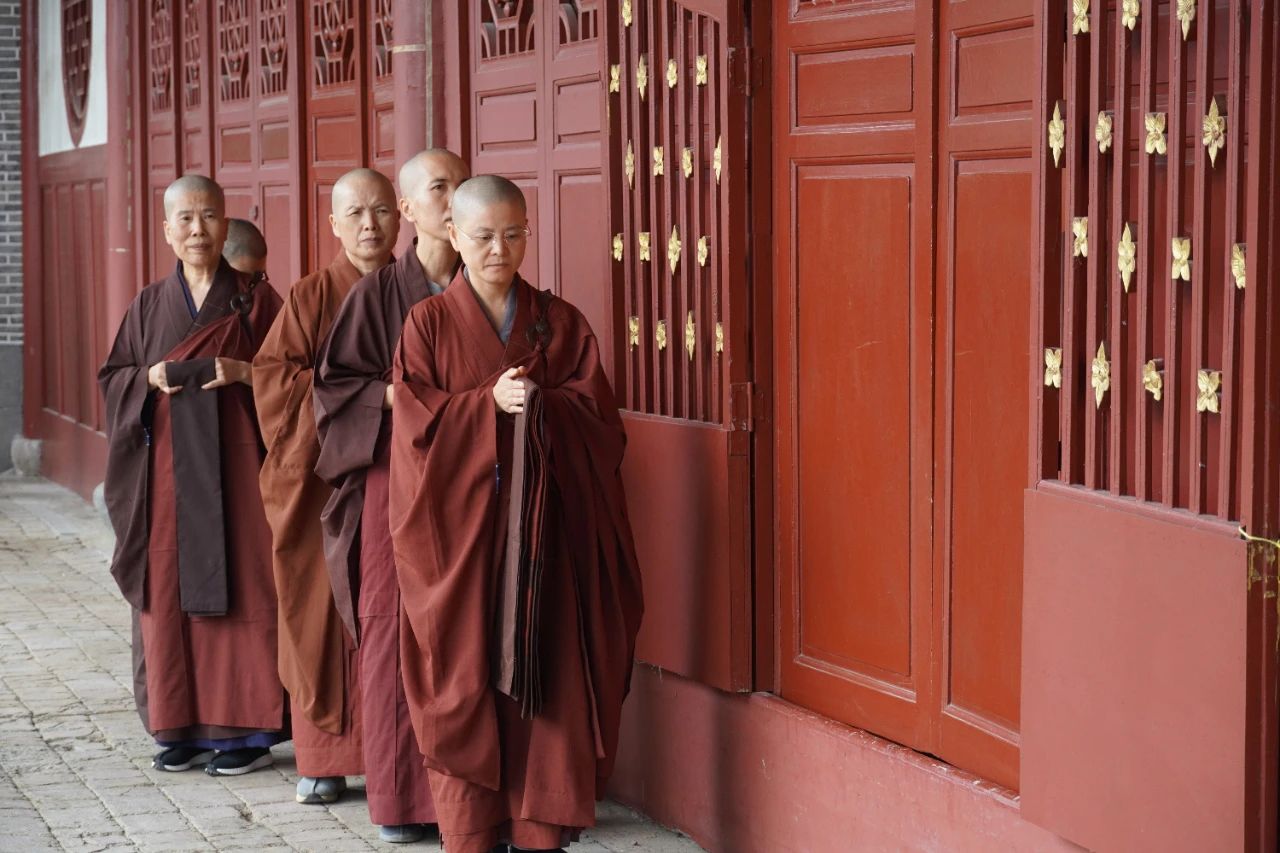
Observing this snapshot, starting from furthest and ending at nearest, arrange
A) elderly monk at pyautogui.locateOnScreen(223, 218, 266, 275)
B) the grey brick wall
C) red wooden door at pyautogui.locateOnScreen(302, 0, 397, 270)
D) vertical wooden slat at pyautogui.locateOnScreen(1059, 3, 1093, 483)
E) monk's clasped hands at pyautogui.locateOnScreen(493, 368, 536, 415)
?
the grey brick wall < red wooden door at pyautogui.locateOnScreen(302, 0, 397, 270) < elderly monk at pyautogui.locateOnScreen(223, 218, 266, 275) < monk's clasped hands at pyautogui.locateOnScreen(493, 368, 536, 415) < vertical wooden slat at pyautogui.locateOnScreen(1059, 3, 1093, 483)

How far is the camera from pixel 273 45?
8812mm

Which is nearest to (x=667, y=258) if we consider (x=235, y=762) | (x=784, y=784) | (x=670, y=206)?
(x=670, y=206)

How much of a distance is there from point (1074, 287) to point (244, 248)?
3586 mm

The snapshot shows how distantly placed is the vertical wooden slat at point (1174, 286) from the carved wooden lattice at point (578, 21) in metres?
2.54

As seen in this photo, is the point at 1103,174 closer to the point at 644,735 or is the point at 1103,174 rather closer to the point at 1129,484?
the point at 1129,484

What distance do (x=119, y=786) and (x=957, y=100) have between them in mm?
3310

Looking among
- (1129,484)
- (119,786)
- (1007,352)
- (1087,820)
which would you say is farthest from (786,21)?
(119,786)

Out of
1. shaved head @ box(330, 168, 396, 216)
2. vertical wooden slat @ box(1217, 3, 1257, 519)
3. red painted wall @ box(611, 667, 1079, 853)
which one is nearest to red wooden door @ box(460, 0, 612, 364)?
shaved head @ box(330, 168, 396, 216)

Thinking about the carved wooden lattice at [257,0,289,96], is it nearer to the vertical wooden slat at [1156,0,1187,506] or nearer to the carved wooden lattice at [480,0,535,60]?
the carved wooden lattice at [480,0,535,60]

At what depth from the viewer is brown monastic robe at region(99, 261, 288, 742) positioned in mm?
5828

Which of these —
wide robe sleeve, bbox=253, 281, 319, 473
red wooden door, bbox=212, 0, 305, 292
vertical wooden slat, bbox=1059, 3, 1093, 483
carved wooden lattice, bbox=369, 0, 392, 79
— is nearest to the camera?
vertical wooden slat, bbox=1059, 3, 1093, 483

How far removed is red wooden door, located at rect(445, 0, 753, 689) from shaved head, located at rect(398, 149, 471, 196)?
17.7 inches

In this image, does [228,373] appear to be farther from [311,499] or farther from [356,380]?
[356,380]

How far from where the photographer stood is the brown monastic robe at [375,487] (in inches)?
196
